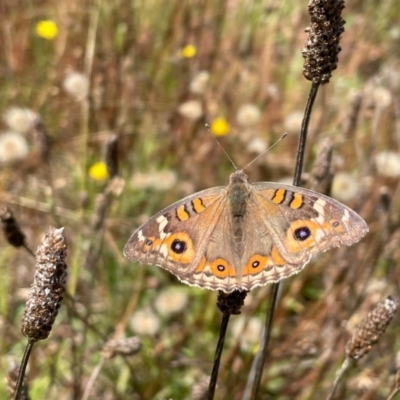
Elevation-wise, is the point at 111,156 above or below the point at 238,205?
above

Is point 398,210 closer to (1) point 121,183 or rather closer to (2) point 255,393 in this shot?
(1) point 121,183

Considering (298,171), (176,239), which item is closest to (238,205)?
(176,239)

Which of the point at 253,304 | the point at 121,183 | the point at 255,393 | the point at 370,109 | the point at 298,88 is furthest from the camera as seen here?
the point at 298,88

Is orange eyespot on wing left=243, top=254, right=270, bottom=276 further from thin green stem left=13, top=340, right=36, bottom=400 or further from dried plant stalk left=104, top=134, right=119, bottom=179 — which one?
dried plant stalk left=104, top=134, right=119, bottom=179

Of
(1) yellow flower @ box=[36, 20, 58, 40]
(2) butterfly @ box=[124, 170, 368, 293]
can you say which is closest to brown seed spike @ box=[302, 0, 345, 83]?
(2) butterfly @ box=[124, 170, 368, 293]

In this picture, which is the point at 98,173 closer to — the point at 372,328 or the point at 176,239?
the point at 176,239

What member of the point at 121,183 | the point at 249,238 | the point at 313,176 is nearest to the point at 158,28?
the point at 121,183
